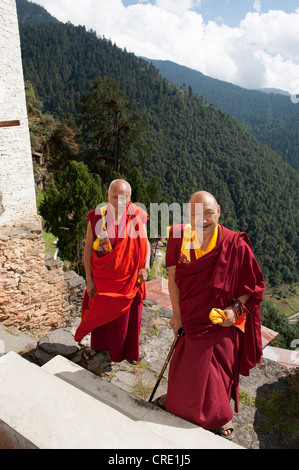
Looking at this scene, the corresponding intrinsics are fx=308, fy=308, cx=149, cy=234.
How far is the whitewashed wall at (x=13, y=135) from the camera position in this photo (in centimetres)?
383

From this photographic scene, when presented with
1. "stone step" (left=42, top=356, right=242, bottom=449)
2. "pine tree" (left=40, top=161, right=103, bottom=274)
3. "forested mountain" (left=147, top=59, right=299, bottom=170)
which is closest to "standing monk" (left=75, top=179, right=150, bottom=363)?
"stone step" (left=42, top=356, right=242, bottom=449)

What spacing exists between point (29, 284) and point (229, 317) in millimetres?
3241

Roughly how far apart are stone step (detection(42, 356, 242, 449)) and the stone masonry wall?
6.65ft

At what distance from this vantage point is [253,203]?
6538cm

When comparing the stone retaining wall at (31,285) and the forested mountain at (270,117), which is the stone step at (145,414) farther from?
the forested mountain at (270,117)

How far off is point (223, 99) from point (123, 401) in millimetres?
213918

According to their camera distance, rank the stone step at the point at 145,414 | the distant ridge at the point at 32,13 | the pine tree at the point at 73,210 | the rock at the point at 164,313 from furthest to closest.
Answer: the distant ridge at the point at 32,13, the pine tree at the point at 73,210, the rock at the point at 164,313, the stone step at the point at 145,414

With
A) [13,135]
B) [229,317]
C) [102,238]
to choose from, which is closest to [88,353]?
[102,238]

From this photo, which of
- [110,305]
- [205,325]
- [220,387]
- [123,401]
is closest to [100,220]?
[110,305]

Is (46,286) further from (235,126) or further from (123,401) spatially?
(235,126)

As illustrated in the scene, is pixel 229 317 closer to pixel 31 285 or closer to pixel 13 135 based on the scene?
pixel 31 285

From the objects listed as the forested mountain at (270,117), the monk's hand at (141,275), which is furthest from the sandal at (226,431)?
the forested mountain at (270,117)

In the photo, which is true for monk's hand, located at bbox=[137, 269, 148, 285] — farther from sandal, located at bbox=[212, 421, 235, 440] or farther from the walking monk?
sandal, located at bbox=[212, 421, 235, 440]

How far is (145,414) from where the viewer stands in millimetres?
2121
